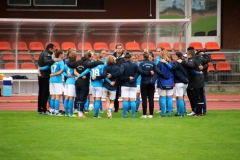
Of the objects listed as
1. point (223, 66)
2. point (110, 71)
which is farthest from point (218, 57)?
point (110, 71)

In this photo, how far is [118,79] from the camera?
20.6 meters

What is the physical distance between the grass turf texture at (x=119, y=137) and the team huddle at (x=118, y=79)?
65 cm

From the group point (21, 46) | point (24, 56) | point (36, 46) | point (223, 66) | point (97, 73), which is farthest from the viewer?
point (223, 66)

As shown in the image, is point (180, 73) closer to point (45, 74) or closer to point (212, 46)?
point (45, 74)

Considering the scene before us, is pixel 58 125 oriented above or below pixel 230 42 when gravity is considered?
below

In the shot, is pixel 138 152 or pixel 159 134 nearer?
pixel 138 152

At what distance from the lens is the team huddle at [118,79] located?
2036cm

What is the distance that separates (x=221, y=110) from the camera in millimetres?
24219

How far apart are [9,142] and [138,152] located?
308cm

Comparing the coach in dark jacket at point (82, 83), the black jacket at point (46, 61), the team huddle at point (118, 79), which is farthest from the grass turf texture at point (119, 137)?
the black jacket at point (46, 61)

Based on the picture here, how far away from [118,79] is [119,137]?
4901mm

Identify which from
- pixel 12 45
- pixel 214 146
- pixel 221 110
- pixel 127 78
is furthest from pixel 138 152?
pixel 12 45

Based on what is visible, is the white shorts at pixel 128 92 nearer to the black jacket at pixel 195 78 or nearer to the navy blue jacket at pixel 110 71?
the navy blue jacket at pixel 110 71

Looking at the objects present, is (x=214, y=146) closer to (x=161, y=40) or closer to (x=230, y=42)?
(x=161, y=40)
